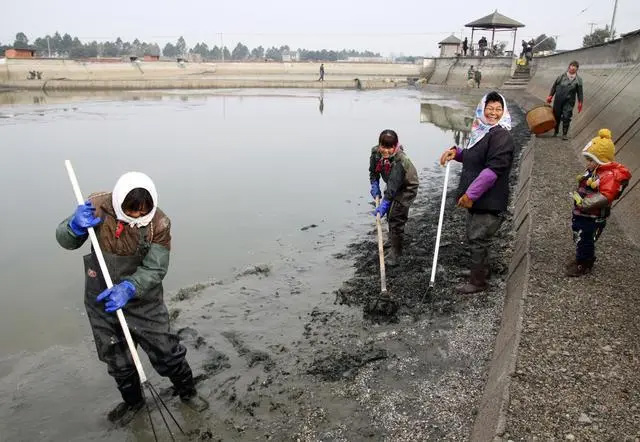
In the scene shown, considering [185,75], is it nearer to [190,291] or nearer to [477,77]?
[477,77]

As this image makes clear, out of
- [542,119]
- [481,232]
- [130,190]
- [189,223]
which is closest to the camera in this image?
[130,190]

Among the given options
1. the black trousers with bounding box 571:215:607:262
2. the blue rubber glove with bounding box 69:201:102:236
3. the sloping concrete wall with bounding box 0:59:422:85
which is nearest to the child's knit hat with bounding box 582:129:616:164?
the black trousers with bounding box 571:215:607:262

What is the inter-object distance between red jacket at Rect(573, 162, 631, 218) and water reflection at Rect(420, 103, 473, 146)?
11648mm

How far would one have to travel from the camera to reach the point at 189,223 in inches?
336

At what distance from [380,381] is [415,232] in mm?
4147

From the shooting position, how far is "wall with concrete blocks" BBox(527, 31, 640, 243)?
6.43 meters

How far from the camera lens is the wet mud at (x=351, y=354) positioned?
361 centimetres

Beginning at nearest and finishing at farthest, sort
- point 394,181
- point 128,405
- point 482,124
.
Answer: point 128,405
point 482,124
point 394,181

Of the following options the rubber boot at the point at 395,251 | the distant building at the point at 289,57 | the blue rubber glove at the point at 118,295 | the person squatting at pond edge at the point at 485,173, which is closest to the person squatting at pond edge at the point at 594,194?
the person squatting at pond edge at the point at 485,173

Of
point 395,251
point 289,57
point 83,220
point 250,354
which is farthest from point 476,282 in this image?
point 289,57

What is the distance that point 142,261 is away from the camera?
11.5ft

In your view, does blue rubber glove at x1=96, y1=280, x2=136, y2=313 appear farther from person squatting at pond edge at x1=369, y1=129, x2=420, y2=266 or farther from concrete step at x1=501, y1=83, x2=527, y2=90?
concrete step at x1=501, y1=83, x2=527, y2=90

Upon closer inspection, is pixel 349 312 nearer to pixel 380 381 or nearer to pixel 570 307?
pixel 380 381

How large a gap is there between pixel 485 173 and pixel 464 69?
40.9 metres
